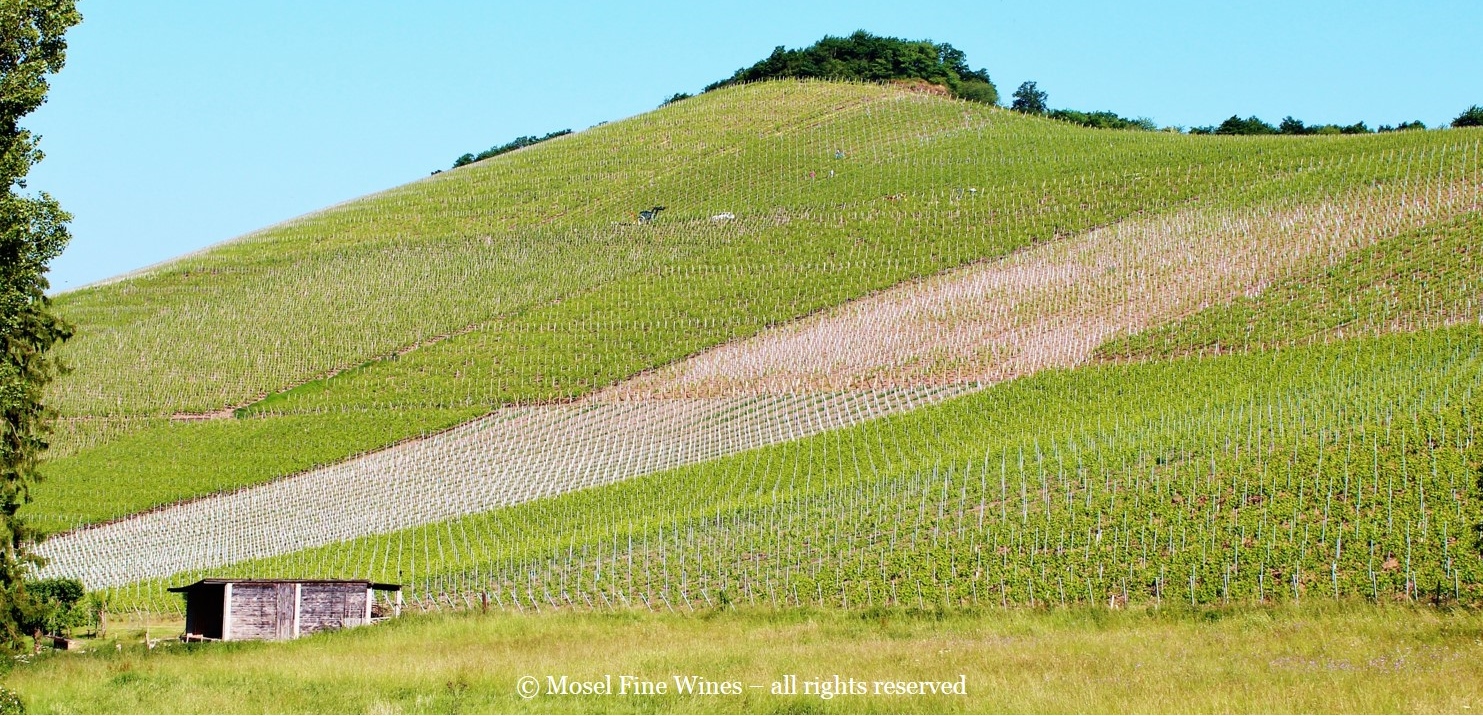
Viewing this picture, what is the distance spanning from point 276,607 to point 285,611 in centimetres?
20

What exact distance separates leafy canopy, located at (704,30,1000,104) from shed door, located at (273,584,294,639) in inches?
5073

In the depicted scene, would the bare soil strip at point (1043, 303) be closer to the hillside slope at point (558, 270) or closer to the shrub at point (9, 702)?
the hillside slope at point (558, 270)

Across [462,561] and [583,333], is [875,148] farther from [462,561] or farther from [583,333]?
[462,561]

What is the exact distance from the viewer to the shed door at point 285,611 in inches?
1245

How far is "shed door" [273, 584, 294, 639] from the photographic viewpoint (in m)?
31.6

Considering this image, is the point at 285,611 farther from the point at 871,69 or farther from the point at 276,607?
the point at 871,69

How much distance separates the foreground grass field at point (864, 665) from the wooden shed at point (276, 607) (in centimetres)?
160

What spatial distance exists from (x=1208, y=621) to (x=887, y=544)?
9478 millimetres

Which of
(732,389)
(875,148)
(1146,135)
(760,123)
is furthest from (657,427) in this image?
(760,123)

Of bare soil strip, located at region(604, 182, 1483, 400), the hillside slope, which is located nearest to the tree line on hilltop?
the hillside slope

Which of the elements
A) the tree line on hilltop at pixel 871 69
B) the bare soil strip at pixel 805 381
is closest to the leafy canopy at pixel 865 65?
the tree line on hilltop at pixel 871 69

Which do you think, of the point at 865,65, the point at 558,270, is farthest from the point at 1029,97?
the point at 558,270

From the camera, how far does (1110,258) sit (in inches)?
2852

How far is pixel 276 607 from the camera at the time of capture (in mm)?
31641
